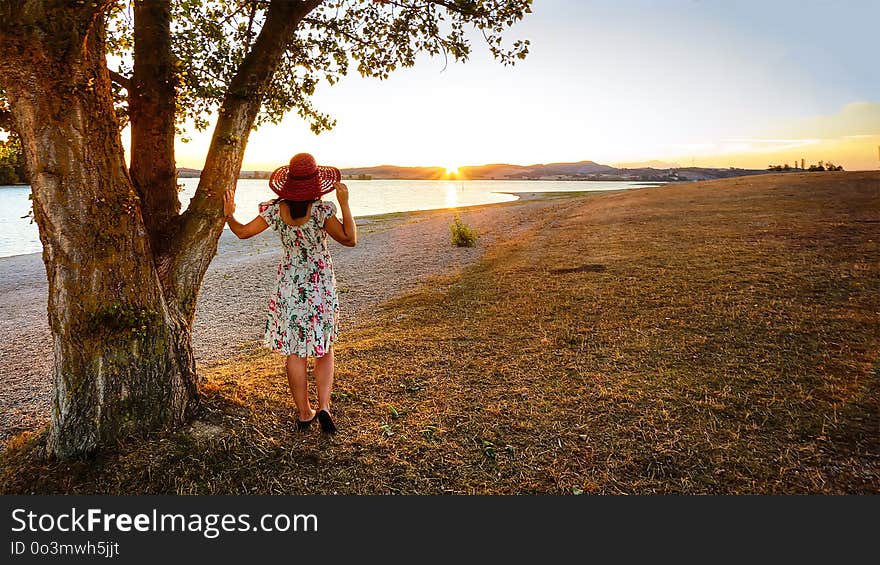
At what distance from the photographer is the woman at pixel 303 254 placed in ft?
13.6

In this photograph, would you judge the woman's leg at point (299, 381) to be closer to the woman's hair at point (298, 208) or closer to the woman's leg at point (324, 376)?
the woman's leg at point (324, 376)

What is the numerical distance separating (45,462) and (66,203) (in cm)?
208

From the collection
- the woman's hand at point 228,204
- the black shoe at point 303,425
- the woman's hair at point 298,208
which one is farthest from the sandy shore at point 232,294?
the woman's hair at point 298,208

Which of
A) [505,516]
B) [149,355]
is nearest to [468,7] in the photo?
[149,355]

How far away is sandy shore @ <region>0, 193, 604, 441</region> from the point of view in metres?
7.03

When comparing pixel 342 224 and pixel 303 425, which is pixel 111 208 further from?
pixel 303 425

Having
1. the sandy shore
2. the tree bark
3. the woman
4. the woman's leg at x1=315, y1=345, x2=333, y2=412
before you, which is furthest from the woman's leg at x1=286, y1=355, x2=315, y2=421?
the sandy shore

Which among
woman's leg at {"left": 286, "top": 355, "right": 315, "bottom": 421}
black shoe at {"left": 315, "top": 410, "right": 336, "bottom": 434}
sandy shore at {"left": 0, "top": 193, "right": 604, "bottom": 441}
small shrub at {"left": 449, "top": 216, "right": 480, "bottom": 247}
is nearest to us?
woman's leg at {"left": 286, "top": 355, "right": 315, "bottom": 421}

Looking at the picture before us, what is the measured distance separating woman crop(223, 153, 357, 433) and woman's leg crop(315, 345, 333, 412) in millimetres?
56

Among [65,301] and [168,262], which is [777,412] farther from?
[65,301]

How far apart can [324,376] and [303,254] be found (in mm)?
1131

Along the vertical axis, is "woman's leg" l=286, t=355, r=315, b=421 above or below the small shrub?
below

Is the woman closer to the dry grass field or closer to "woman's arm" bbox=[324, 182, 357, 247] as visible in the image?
"woman's arm" bbox=[324, 182, 357, 247]

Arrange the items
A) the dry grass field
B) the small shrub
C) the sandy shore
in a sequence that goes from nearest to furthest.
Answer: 1. the dry grass field
2. the sandy shore
3. the small shrub
